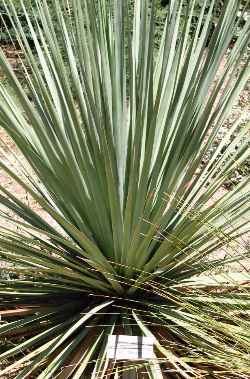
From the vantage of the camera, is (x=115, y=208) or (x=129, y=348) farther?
(x=115, y=208)

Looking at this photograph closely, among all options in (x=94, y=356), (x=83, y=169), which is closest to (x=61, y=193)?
(x=83, y=169)

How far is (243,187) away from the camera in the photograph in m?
2.03

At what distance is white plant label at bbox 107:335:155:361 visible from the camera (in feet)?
5.14

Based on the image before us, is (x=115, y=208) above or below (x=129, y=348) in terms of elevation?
above

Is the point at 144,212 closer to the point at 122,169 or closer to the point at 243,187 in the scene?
the point at 122,169

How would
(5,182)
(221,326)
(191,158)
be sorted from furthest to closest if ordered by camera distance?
(5,182) → (191,158) → (221,326)

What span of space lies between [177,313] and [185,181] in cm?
42

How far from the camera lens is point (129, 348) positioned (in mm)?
1577

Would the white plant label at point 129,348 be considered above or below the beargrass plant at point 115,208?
below

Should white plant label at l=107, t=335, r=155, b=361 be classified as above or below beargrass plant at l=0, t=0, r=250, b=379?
below

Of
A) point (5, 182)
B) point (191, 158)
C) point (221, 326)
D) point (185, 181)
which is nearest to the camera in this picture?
point (221, 326)

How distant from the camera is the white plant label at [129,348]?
1565 millimetres

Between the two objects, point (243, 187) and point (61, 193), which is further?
point (243, 187)

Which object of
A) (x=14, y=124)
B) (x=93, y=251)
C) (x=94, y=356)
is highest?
(x=14, y=124)
